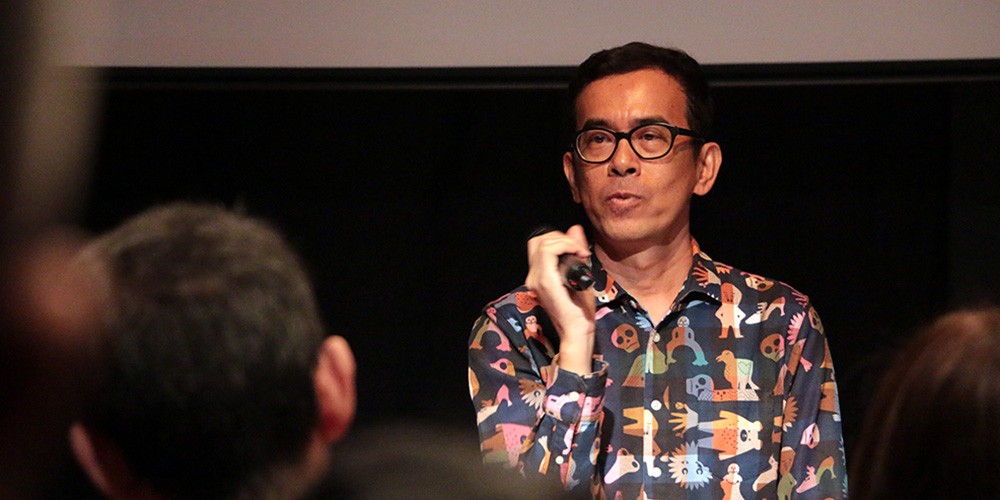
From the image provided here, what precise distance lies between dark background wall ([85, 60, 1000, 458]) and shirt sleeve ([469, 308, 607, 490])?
2.03ft

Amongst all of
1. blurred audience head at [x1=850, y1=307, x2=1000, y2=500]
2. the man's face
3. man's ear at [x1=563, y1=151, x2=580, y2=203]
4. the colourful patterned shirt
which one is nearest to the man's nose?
the man's face

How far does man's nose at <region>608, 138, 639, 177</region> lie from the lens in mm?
1622

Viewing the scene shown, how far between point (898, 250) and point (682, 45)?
751mm

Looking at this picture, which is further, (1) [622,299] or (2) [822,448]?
(1) [622,299]

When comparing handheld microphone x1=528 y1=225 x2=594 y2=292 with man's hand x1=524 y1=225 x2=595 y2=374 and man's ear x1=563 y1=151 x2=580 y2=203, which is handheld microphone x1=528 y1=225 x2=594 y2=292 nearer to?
man's hand x1=524 y1=225 x2=595 y2=374

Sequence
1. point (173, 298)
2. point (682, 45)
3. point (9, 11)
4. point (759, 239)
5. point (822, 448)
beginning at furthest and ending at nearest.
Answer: point (759, 239) → point (682, 45) → point (822, 448) → point (173, 298) → point (9, 11)

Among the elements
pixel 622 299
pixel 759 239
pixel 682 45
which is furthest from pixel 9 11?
pixel 759 239

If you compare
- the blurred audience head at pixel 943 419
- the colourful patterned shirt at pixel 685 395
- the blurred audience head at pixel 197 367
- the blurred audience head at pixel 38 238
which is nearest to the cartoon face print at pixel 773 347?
the colourful patterned shirt at pixel 685 395

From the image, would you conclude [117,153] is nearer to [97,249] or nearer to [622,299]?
[622,299]

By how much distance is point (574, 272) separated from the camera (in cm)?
142

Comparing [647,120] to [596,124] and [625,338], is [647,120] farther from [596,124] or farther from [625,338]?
[625,338]

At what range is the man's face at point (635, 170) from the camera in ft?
5.36

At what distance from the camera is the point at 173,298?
565mm

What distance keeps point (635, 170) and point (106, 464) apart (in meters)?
1.21
